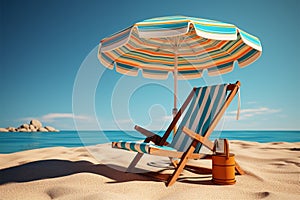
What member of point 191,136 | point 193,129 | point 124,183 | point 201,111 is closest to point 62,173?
point 124,183

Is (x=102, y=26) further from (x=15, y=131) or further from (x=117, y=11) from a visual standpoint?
(x=15, y=131)

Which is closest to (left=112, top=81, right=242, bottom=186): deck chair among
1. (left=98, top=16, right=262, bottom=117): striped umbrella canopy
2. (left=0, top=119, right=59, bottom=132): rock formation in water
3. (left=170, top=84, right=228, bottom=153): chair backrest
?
(left=170, top=84, right=228, bottom=153): chair backrest

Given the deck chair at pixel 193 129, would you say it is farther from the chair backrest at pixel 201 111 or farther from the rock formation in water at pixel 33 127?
the rock formation in water at pixel 33 127

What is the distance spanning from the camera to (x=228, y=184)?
9.40 feet

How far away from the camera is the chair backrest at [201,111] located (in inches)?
129

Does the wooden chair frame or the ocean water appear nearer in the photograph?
the wooden chair frame

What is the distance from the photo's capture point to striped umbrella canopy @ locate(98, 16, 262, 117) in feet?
11.9

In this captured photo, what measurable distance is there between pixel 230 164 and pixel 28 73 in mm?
12714

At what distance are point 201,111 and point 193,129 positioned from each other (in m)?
0.27

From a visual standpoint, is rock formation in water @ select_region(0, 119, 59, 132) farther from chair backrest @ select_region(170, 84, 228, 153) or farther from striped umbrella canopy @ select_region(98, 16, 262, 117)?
chair backrest @ select_region(170, 84, 228, 153)

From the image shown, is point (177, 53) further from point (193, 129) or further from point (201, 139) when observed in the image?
point (201, 139)

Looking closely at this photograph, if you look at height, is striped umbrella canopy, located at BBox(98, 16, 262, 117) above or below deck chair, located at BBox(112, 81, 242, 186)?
above

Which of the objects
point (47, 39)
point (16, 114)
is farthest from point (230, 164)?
point (16, 114)

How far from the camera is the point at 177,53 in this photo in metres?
4.14
